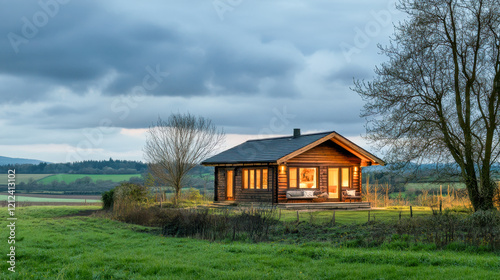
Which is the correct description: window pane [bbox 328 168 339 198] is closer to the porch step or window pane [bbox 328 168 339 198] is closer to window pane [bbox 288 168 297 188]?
the porch step

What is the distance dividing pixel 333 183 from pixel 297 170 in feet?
10.4

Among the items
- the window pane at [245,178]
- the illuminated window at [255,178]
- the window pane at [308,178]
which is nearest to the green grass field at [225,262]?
the illuminated window at [255,178]

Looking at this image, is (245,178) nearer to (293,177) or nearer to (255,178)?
(255,178)

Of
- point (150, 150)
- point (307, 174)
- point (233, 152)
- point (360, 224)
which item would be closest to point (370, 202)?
point (307, 174)

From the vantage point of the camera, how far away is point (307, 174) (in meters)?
27.3

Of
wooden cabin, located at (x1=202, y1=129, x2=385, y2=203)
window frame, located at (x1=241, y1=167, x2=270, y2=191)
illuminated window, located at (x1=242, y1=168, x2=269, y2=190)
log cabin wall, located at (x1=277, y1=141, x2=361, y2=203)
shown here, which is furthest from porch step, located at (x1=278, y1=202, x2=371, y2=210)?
A: illuminated window, located at (x1=242, y1=168, x2=269, y2=190)

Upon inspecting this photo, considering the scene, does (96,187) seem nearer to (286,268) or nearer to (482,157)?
(482,157)

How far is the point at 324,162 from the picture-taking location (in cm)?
2742

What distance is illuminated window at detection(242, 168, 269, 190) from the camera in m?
27.1

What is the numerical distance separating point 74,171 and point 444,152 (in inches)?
1842

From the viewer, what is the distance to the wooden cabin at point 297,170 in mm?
25969

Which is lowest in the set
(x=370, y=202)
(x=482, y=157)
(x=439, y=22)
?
(x=370, y=202)

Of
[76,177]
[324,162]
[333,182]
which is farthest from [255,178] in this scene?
[76,177]

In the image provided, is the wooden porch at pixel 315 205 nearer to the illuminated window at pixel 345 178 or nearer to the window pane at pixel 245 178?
the window pane at pixel 245 178
